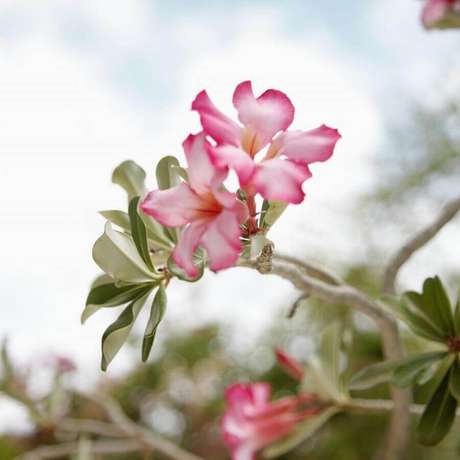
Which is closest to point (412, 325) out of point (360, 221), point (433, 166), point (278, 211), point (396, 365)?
point (396, 365)

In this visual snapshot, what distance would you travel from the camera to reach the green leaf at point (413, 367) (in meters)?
0.76

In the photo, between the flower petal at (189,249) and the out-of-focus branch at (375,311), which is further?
the out-of-focus branch at (375,311)

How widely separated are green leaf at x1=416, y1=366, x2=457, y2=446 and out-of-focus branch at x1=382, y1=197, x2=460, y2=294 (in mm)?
203

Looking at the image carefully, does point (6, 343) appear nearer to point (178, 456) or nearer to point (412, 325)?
point (178, 456)

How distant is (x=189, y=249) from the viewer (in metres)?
0.54

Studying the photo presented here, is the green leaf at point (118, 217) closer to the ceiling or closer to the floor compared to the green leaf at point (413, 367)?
closer to the ceiling

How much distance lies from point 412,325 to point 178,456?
2.43 feet

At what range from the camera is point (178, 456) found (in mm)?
1356

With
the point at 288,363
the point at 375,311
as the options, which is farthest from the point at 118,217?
the point at 288,363

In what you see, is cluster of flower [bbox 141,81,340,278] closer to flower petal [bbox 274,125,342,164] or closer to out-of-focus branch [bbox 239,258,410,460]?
flower petal [bbox 274,125,342,164]

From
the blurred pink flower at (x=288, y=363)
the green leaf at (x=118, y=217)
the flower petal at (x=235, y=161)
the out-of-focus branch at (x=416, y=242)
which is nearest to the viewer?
the flower petal at (x=235, y=161)

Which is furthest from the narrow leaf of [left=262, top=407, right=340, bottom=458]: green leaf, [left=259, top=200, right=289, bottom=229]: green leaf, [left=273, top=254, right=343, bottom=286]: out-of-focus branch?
[left=262, top=407, right=340, bottom=458]: green leaf

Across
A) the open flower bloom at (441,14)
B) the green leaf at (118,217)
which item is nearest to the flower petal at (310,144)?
the green leaf at (118,217)

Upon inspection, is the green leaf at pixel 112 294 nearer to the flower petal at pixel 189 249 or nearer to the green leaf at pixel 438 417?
the flower petal at pixel 189 249
